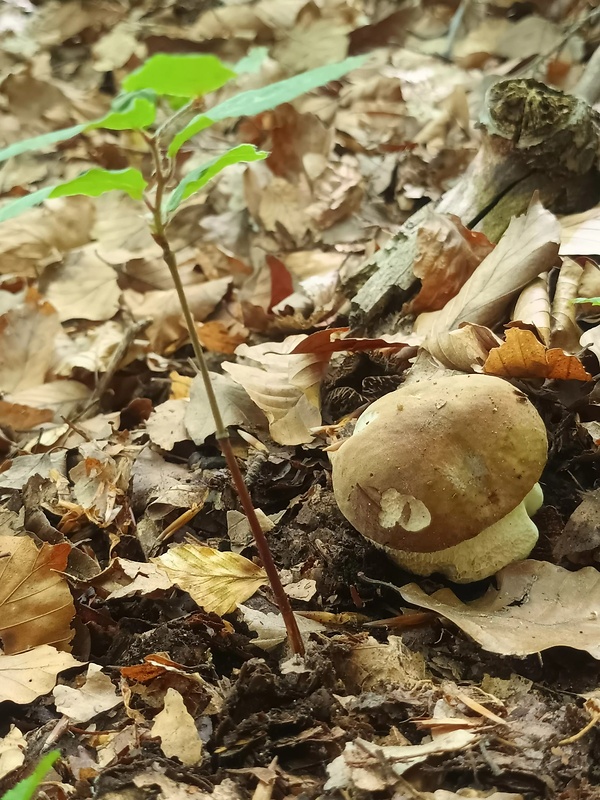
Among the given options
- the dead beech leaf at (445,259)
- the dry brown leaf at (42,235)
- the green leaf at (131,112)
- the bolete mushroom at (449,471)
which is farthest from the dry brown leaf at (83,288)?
the green leaf at (131,112)

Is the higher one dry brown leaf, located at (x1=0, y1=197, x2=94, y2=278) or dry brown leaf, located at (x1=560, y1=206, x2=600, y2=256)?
dry brown leaf, located at (x1=560, y1=206, x2=600, y2=256)

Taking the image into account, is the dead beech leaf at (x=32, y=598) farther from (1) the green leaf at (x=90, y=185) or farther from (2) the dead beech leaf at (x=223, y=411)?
(1) the green leaf at (x=90, y=185)

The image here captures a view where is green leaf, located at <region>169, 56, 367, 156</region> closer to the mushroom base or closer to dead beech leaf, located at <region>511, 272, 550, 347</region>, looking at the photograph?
the mushroom base

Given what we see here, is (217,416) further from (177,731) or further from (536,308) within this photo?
(536,308)

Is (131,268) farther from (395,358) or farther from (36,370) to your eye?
(395,358)

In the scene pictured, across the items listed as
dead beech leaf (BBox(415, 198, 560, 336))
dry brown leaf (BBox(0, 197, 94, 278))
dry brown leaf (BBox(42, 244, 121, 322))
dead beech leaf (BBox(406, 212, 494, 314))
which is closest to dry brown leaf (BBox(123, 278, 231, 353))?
dry brown leaf (BBox(42, 244, 121, 322))
